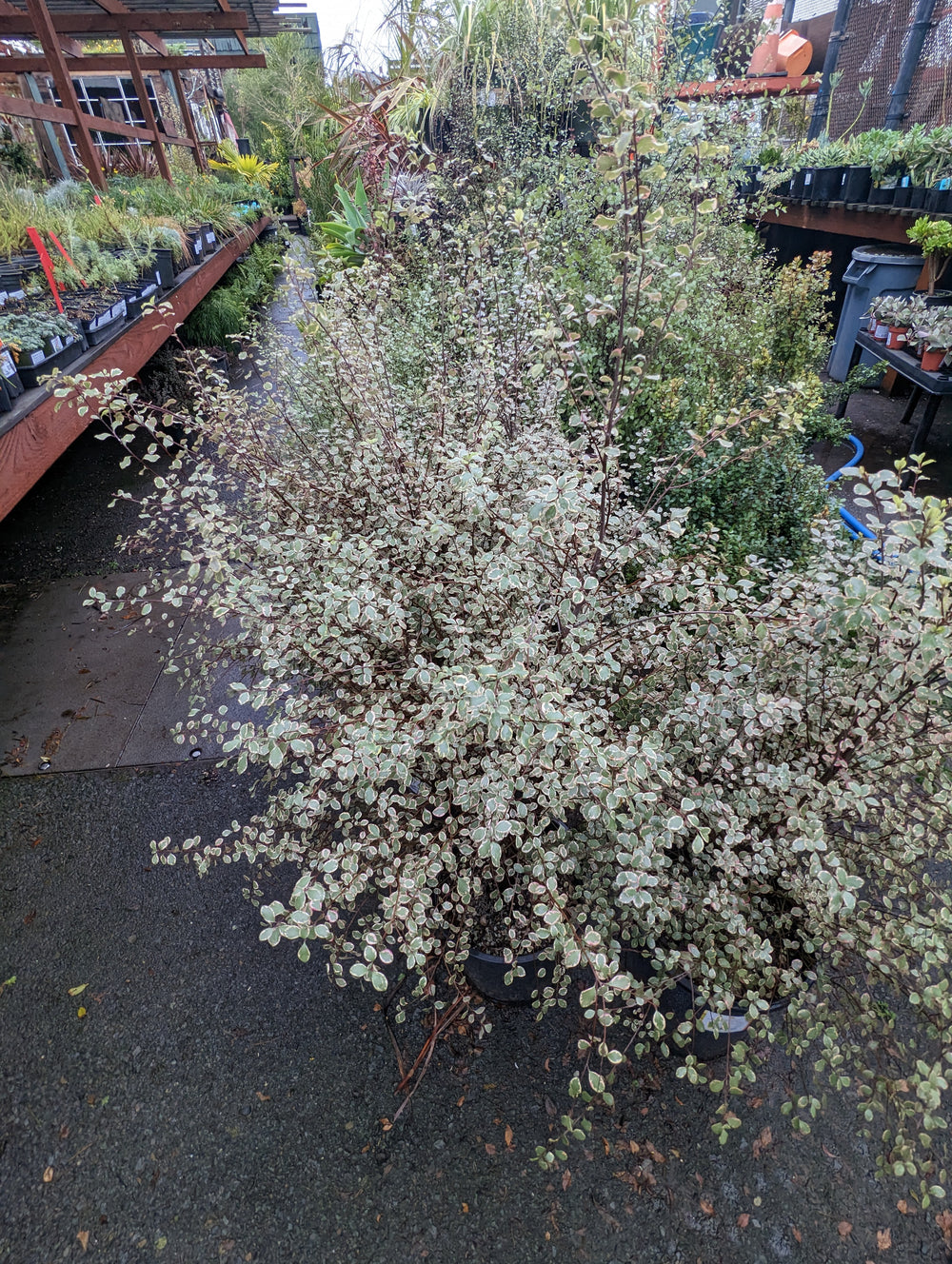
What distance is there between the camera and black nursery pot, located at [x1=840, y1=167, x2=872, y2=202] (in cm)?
603

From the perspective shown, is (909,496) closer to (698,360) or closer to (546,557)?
(546,557)

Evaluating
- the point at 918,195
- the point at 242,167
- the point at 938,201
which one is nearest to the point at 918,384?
the point at 938,201

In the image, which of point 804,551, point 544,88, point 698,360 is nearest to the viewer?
point 804,551

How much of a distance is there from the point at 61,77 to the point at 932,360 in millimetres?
8759

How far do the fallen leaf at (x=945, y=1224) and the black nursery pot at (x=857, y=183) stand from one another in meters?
7.53

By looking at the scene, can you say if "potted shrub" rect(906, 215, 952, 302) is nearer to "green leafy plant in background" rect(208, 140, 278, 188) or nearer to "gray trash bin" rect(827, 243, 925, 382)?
"gray trash bin" rect(827, 243, 925, 382)

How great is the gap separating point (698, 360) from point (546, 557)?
246cm

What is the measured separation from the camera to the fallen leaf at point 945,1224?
1635 millimetres

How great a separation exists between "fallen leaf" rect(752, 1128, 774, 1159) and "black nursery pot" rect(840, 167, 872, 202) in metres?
7.52

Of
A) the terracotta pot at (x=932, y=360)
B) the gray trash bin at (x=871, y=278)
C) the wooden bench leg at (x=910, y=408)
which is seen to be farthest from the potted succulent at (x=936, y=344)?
the gray trash bin at (x=871, y=278)

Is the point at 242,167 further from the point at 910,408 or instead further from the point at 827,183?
the point at 910,408

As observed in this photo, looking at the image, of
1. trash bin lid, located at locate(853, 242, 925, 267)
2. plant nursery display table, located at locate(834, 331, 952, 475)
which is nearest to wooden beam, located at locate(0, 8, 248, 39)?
trash bin lid, located at locate(853, 242, 925, 267)

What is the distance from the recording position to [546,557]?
2053mm

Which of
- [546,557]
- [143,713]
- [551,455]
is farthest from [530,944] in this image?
[143,713]
